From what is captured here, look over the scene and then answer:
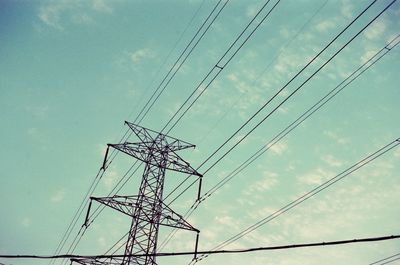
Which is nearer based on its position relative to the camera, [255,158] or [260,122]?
[260,122]

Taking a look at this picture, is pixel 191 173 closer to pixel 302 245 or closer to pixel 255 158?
pixel 255 158

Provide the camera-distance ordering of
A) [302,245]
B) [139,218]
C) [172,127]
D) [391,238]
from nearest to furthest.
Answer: [391,238], [302,245], [172,127], [139,218]

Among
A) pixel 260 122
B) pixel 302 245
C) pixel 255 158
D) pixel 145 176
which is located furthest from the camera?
pixel 145 176

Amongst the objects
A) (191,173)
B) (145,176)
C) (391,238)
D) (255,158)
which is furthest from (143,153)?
(391,238)

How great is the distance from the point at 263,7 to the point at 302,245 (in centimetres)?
505

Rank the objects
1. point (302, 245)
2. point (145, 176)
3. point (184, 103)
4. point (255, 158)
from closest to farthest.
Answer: point (302, 245) < point (255, 158) < point (184, 103) < point (145, 176)

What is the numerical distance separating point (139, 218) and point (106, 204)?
1.48m

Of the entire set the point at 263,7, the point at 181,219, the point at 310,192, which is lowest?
the point at 310,192

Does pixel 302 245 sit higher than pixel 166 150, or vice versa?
pixel 166 150

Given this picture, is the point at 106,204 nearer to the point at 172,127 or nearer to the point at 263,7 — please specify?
the point at 172,127

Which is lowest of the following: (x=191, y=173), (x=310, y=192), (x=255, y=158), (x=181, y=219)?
(x=310, y=192)

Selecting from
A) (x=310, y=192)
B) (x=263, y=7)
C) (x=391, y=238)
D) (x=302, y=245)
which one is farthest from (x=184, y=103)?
(x=391, y=238)

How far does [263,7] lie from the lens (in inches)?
320

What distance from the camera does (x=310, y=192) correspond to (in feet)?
25.6
